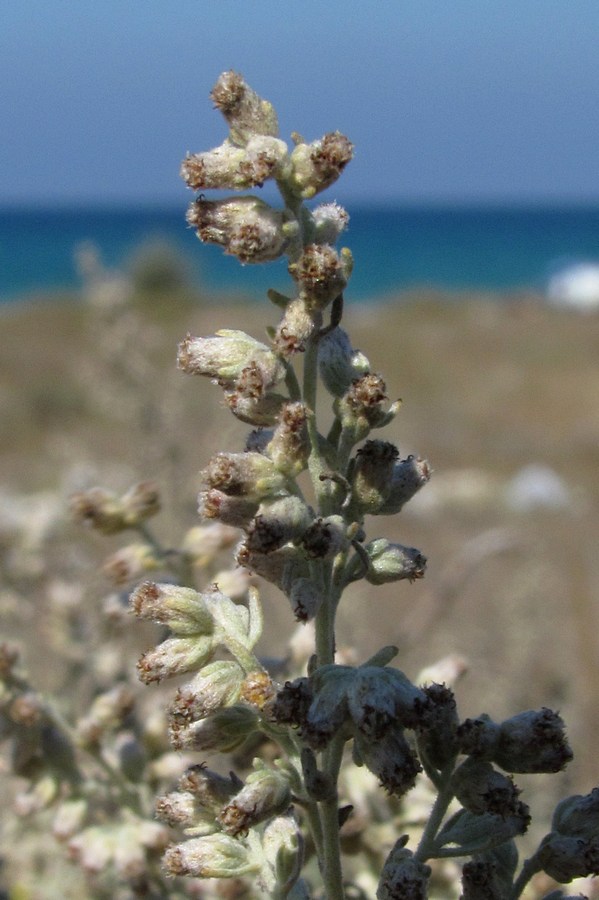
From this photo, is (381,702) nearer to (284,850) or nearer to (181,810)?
(284,850)

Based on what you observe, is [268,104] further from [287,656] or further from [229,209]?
[287,656]

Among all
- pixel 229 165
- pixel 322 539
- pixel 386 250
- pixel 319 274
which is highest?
pixel 386 250

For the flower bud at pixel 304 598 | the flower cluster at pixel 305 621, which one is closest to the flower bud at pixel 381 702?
the flower cluster at pixel 305 621

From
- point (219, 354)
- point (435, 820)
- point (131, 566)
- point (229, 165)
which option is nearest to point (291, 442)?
point (219, 354)

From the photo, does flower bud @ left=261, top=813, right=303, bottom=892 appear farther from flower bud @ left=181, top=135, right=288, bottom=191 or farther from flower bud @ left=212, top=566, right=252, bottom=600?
flower bud @ left=181, top=135, right=288, bottom=191

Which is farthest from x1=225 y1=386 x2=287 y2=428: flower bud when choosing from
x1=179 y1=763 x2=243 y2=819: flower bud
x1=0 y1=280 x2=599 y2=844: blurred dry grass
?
x1=179 y1=763 x2=243 y2=819: flower bud

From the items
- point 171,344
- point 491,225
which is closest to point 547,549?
point 171,344

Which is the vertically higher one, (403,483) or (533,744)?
(403,483)
